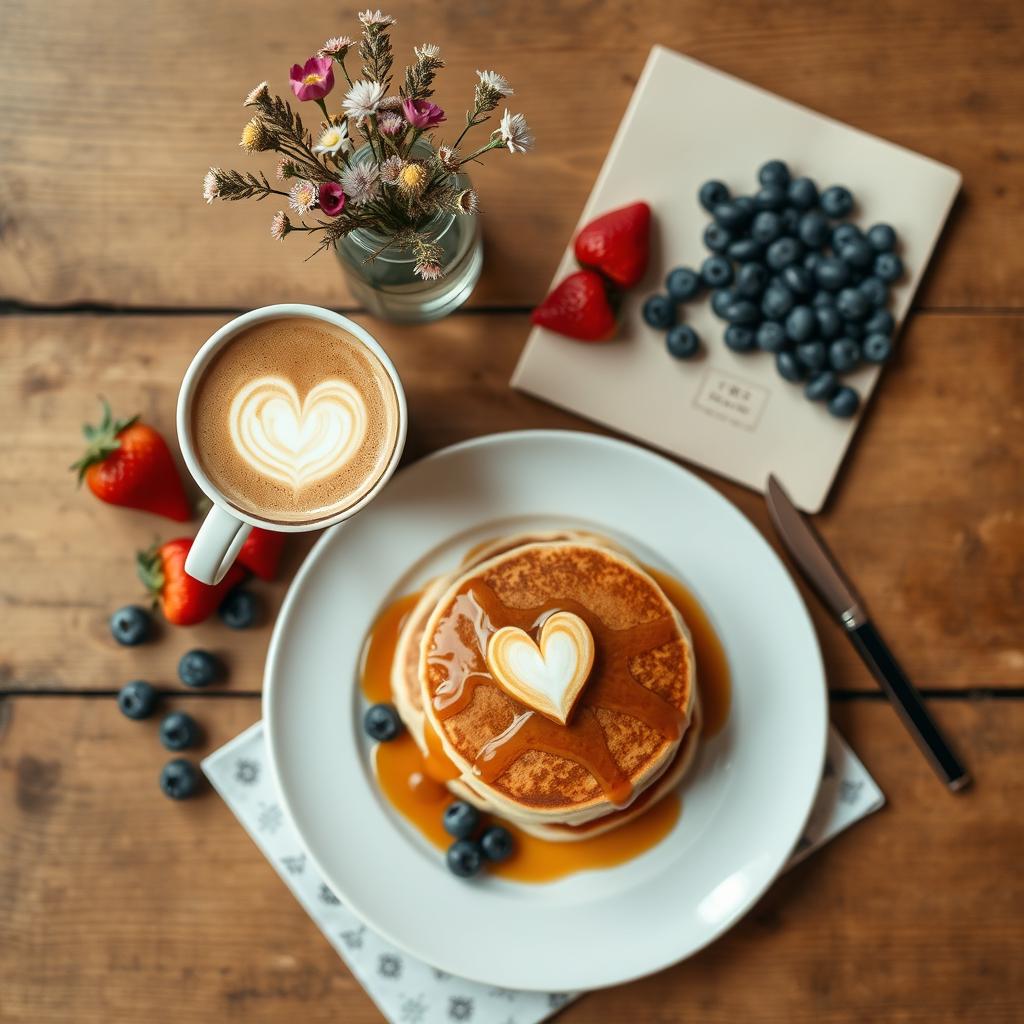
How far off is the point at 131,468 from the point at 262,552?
252 millimetres

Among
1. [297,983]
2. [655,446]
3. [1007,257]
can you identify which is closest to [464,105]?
[655,446]

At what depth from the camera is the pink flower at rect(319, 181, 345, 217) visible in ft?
3.44

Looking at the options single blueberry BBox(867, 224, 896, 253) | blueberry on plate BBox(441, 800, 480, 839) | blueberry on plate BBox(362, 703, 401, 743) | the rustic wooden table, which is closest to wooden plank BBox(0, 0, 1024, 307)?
the rustic wooden table

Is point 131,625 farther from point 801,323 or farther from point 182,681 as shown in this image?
point 801,323

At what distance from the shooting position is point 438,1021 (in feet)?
5.00

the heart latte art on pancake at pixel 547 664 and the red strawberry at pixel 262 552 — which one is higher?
the heart latte art on pancake at pixel 547 664

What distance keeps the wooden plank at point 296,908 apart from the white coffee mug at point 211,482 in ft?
1.47

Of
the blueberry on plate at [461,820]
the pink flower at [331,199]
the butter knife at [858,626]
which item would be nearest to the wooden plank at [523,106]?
the butter knife at [858,626]

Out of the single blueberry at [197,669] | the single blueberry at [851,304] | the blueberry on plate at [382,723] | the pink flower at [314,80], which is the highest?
the pink flower at [314,80]

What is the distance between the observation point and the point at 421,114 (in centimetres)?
104

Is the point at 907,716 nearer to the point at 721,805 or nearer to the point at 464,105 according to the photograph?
the point at 721,805

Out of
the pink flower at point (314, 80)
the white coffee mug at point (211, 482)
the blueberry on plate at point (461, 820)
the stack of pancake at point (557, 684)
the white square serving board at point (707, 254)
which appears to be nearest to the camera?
the pink flower at point (314, 80)

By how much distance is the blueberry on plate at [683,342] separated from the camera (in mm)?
1546

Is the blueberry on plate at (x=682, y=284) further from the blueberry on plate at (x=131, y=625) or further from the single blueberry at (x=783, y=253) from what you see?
the blueberry on plate at (x=131, y=625)
